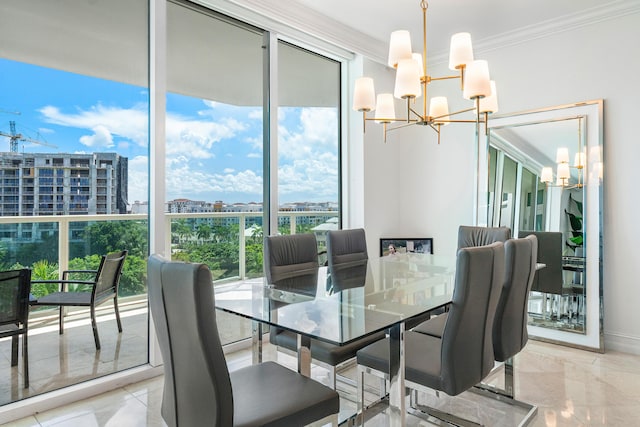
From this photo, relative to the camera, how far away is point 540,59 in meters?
3.80

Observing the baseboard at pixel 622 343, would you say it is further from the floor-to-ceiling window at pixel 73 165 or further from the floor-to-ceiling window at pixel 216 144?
the floor-to-ceiling window at pixel 73 165

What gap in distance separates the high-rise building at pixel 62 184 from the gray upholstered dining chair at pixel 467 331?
2123mm

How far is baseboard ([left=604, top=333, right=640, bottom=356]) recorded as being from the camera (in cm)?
333

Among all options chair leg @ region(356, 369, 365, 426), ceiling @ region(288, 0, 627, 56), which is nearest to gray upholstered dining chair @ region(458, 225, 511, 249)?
chair leg @ region(356, 369, 365, 426)

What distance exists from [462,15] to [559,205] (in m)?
1.87

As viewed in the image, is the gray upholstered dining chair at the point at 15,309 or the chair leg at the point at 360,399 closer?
the chair leg at the point at 360,399

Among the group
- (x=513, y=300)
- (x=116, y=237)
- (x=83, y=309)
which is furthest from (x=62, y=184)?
(x=513, y=300)

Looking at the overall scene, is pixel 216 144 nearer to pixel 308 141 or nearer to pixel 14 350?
pixel 308 141

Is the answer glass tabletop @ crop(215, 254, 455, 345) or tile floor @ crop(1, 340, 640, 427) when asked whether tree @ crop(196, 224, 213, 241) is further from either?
tile floor @ crop(1, 340, 640, 427)

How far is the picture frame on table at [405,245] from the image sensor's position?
450 cm

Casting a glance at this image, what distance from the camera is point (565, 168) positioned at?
3.59m

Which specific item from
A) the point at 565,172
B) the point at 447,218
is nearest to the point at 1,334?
the point at 447,218

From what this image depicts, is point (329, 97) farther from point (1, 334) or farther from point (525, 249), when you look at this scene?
point (1, 334)

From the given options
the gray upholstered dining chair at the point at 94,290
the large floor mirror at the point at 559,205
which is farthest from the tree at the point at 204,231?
the large floor mirror at the point at 559,205
